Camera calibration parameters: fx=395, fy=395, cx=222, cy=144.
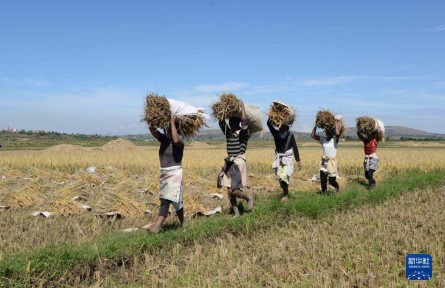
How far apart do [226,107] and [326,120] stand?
11.9 ft

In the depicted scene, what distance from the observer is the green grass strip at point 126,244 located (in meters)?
4.14

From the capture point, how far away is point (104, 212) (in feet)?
25.6

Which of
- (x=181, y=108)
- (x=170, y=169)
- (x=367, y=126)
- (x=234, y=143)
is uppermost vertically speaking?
(x=181, y=108)

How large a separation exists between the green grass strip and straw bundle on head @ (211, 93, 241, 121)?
182 cm

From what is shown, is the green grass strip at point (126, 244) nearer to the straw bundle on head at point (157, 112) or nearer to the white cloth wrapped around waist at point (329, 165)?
the white cloth wrapped around waist at point (329, 165)

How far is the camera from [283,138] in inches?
350

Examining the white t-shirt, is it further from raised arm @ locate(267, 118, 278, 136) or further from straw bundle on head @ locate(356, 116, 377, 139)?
straw bundle on head @ locate(356, 116, 377, 139)

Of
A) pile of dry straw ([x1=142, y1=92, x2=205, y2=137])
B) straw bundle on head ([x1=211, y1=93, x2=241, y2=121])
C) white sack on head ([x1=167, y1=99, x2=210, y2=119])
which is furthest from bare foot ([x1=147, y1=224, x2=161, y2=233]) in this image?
straw bundle on head ([x1=211, y1=93, x2=241, y2=121])

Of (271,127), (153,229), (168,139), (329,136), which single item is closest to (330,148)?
(329,136)

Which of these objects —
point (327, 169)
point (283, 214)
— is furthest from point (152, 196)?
point (327, 169)

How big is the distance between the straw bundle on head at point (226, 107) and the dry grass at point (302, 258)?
2195mm

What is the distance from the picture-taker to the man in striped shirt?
293 inches

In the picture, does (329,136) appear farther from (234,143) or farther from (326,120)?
(234,143)

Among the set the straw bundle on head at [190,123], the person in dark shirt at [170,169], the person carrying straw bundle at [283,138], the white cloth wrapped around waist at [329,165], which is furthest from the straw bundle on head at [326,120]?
the person in dark shirt at [170,169]
